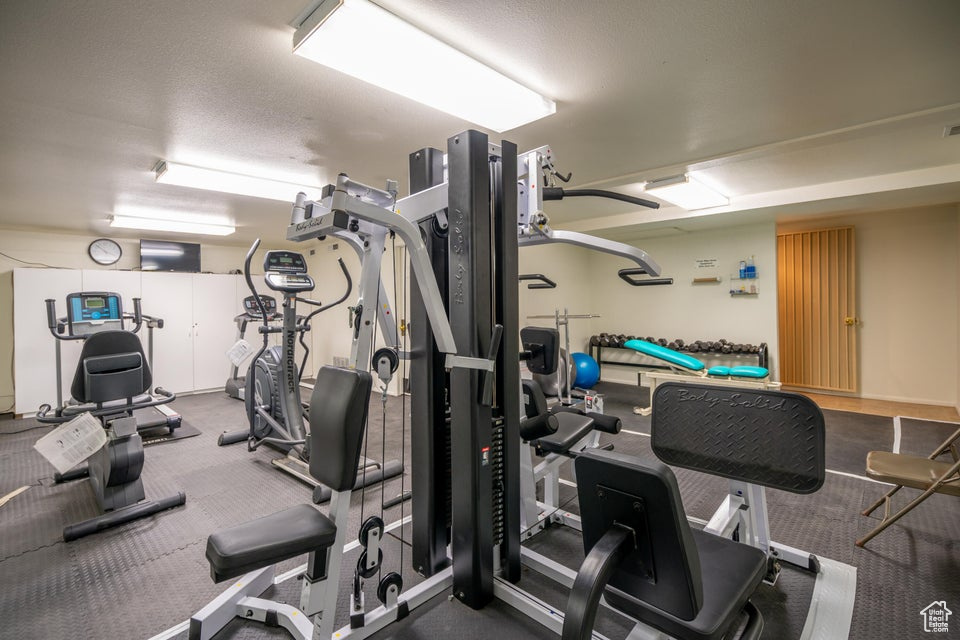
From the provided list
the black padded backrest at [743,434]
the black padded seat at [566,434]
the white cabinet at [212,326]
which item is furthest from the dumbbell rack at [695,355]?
the white cabinet at [212,326]

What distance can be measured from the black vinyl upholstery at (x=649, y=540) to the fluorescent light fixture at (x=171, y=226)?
5998mm

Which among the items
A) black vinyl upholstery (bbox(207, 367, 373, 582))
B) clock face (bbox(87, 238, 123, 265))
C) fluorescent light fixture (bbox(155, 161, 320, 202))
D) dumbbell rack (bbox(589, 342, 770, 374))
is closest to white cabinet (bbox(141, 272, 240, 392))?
clock face (bbox(87, 238, 123, 265))

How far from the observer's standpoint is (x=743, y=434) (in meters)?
1.55

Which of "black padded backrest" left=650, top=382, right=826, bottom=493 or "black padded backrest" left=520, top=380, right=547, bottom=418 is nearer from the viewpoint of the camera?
"black padded backrest" left=650, top=382, right=826, bottom=493

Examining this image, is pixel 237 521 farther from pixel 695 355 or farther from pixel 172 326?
pixel 695 355

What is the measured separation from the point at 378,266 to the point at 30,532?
2817mm

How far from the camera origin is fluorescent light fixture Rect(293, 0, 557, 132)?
5.38ft

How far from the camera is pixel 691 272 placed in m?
6.25

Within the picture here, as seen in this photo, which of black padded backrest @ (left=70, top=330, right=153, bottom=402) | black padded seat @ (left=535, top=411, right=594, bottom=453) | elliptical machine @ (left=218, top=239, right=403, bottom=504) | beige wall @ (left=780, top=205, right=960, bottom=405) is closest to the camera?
black padded seat @ (left=535, top=411, right=594, bottom=453)

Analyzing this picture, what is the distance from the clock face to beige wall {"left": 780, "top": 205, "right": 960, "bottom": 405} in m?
9.94

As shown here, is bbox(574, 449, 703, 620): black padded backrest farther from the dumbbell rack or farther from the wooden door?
the wooden door

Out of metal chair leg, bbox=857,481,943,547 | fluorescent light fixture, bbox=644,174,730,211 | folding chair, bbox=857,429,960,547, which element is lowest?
metal chair leg, bbox=857,481,943,547

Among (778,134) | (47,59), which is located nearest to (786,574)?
(778,134)

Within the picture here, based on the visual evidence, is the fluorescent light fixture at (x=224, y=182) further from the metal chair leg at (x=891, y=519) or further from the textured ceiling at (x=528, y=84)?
the metal chair leg at (x=891, y=519)
